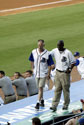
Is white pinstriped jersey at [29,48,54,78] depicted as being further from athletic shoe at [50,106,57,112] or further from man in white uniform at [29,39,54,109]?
athletic shoe at [50,106,57,112]

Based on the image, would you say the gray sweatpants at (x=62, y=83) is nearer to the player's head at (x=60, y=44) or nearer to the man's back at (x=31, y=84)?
the player's head at (x=60, y=44)

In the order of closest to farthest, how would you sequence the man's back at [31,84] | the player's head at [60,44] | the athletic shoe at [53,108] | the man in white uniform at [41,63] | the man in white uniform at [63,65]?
the player's head at [60,44]
the man in white uniform at [63,65]
the man in white uniform at [41,63]
the athletic shoe at [53,108]
the man's back at [31,84]

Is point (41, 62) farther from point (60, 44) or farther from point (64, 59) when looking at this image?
point (60, 44)

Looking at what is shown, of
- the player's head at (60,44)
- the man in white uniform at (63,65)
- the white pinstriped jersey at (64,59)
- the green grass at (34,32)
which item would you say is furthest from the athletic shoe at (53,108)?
the green grass at (34,32)

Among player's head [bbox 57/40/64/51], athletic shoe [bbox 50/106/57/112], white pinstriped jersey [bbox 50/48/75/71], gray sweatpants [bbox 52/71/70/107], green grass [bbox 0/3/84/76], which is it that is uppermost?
green grass [bbox 0/3/84/76]

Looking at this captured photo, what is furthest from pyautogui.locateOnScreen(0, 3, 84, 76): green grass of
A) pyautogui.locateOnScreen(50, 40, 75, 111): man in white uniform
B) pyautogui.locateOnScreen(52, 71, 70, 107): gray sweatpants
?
pyautogui.locateOnScreen(50, 40, 75, 111): man in white uniform

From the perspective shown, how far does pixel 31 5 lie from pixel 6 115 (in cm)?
1888

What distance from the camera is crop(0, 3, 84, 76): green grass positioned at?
729 inches

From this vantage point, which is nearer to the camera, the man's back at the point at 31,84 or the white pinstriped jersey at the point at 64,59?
the white pinstriped jersey at the point at 64,59

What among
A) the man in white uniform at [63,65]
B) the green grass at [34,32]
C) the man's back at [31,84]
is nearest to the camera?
the man in white uniform at [63,65]

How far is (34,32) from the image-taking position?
73.7 ft

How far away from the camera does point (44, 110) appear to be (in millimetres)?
10320

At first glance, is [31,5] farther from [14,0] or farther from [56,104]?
[56,104]

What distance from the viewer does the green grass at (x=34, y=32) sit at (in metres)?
18.5
